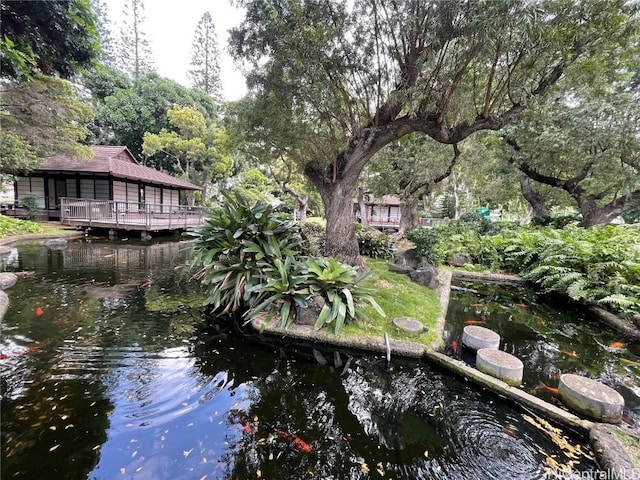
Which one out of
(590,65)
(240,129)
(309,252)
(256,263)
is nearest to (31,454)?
(256,263)

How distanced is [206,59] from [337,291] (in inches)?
1338

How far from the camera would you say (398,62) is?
5.36 m

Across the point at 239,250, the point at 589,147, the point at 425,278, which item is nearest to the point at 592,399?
the point at 425,278

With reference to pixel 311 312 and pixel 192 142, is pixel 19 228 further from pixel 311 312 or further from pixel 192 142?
pixel 311 312

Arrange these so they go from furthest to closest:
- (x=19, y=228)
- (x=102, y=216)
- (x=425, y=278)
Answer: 1. (x=102, y=216)
2. (x=19, y=228)
3. (x=425, y=278)

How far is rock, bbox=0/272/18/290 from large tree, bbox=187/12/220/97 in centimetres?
2870

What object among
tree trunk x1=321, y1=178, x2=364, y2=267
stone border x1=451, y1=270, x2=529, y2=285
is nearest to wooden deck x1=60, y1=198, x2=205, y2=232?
tree trunk x1=321, y1=178, x2=364, y2=267

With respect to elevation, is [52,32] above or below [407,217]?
above

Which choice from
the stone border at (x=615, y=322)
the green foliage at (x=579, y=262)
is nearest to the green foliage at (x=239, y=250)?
the green foliage at (x=579, y=262)

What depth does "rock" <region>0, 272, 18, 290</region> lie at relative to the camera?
5496 mm

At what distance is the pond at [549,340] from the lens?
11.8 ft

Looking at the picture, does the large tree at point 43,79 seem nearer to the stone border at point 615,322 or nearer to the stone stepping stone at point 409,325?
the stone stepping stone at point 409,325

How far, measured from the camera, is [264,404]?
9.53ft

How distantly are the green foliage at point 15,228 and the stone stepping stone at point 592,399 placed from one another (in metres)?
15.0
